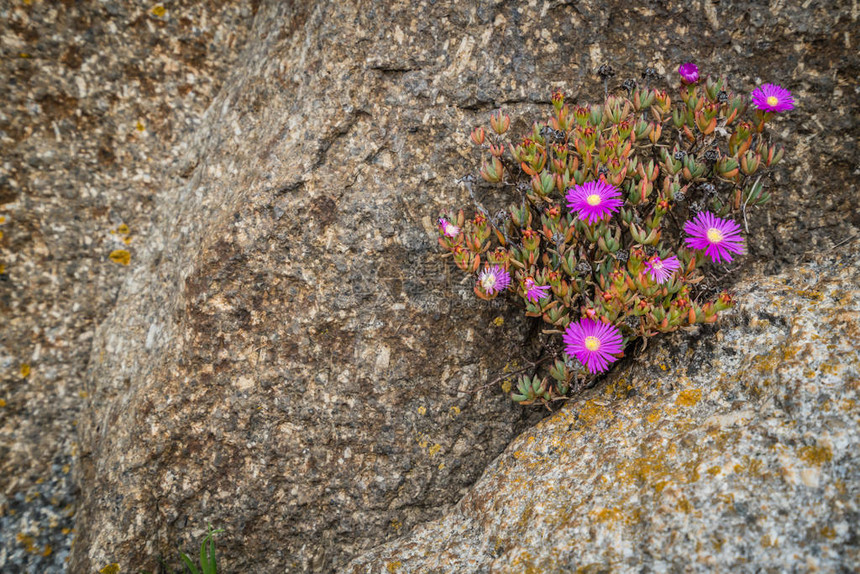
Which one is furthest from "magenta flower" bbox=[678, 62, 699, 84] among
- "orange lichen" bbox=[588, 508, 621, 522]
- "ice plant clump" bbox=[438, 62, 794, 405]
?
"orange lichen" bbox=[588, 508, 621, 522]

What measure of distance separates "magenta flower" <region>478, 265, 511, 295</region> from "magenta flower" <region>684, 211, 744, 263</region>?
2.45 feet

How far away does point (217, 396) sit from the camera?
273 cm

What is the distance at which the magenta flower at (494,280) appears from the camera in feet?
7.89

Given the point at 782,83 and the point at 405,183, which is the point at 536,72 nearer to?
the point at 405,183

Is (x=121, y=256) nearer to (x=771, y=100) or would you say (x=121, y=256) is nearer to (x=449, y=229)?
(x=449, y=229)

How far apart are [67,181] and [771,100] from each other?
3.75 meters

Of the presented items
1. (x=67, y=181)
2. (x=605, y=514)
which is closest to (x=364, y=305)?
(x=605, y=514)

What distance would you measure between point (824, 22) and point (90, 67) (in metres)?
3.93

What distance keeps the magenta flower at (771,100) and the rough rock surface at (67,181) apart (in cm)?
300

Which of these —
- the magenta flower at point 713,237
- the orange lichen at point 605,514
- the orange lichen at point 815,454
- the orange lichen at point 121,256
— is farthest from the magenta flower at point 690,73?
the orange lichen at point 121,256

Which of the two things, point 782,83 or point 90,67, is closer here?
point 782,83

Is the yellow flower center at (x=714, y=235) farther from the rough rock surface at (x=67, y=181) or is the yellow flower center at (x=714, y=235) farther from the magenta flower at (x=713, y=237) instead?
the rough rock surface at (x=67, y=181)

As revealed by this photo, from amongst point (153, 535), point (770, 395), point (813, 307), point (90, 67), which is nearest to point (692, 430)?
point (770, 395)

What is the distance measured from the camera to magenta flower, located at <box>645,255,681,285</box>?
2.23m
